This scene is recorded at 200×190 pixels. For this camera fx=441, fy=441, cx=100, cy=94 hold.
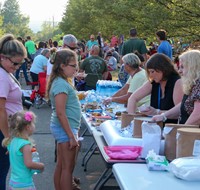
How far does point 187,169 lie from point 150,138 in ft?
1.83

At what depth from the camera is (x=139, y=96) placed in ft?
15.6

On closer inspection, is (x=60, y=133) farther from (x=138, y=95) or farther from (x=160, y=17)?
(x=160, y=17)

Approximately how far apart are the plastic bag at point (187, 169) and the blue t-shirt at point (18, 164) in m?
1.24

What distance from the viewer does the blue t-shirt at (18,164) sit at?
3.42 metres

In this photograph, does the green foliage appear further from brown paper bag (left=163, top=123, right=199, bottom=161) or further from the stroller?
brown paper bag (left=163, top=123, right=199, bottom=161)

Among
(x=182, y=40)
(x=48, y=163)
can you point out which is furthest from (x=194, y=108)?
(x=182, y=40)

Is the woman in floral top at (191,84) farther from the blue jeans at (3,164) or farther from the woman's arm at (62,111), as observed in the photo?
the blue jeans at (3,164)

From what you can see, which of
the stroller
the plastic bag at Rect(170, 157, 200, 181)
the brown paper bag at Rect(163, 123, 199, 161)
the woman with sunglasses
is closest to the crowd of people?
the woman with sunglasses

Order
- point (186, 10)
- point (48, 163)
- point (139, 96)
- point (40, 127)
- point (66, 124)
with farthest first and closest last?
1. point (186, 10)
2. point (40, 127)
3. point (48, 163)
4. point (139, 96)
5. point (66, 124)

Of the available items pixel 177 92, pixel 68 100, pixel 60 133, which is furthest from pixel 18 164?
pixel 177 92

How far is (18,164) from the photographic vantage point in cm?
344

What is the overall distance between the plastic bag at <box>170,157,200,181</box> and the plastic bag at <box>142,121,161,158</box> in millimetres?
450

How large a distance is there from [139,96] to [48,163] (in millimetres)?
1893

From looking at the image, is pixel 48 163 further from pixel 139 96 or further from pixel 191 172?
pixel 191 172
